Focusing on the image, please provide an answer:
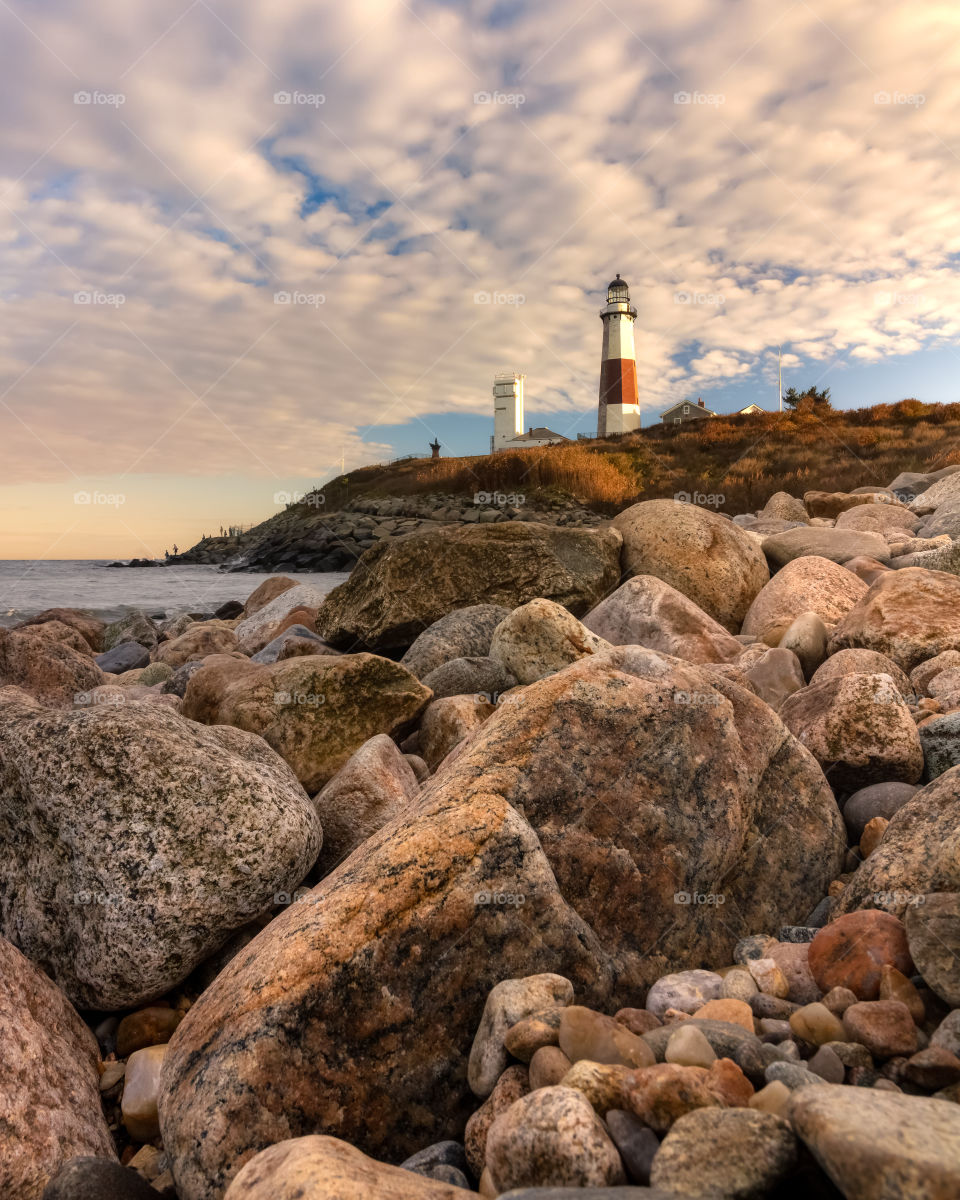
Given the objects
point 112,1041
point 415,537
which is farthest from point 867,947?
point 415,537

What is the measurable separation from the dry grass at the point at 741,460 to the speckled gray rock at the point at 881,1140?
82.6ft

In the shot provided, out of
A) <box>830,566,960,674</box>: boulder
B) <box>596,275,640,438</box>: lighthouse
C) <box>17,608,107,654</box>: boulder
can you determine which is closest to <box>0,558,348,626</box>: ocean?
<box>17,608,107,654</box>: boulder

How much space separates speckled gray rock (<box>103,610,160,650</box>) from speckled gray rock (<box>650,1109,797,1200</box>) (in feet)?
45.1

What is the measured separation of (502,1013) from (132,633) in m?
13.9

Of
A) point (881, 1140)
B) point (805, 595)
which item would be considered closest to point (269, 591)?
point (805, 595)

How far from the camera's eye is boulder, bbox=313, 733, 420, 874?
477 centimetres

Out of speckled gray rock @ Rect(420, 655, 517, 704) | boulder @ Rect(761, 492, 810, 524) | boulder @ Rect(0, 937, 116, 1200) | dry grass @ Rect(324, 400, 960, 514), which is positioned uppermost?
dry grass @ Rect(324, 400, 960, 514)

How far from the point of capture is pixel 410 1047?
8.73ft

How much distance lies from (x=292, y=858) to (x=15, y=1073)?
142 cm

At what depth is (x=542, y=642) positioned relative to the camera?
6.68m

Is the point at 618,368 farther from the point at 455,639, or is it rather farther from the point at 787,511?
the point at 455,639

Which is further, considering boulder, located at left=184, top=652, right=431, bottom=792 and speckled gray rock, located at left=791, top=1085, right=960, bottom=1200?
boulder, located at left=184, top=652, right=431, bottom=792

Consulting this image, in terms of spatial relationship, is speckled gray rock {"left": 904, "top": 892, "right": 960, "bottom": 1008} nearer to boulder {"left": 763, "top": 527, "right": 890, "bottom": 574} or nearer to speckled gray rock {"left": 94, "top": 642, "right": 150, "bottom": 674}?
boulder {"left": 763, "top": 527, "right": 890, "bottom": 574}

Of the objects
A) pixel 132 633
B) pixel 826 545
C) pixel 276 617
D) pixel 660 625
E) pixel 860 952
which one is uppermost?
pixel 826 545
